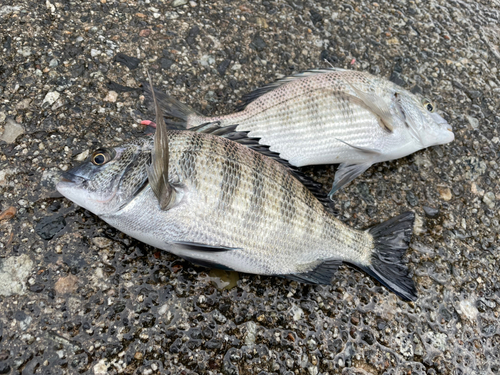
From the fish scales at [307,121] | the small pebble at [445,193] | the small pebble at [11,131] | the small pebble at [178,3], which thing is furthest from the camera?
the small pebble at [178,3]

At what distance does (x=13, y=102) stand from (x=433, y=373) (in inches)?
135

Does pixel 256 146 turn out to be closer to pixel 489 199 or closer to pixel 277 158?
pixel 277 158

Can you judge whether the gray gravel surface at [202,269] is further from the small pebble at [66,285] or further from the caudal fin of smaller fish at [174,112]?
the caudal fin of smaller fish at [174,112]

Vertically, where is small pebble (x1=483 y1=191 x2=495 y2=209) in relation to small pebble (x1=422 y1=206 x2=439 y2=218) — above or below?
above

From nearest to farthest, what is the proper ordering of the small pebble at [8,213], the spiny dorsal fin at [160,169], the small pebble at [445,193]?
the spiny dorsal fin at [160,169] < the small pebble at [8,213] < the small pebble at [445,193]

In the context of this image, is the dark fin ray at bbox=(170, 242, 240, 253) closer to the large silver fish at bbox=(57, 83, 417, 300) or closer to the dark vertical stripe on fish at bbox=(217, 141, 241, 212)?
the large silver fish at bbox=(57, 83, 417, 300)

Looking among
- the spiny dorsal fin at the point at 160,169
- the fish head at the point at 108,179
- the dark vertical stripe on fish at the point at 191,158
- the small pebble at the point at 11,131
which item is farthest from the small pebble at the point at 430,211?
the small pebble at the point at 11,131

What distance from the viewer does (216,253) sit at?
2.12 meters

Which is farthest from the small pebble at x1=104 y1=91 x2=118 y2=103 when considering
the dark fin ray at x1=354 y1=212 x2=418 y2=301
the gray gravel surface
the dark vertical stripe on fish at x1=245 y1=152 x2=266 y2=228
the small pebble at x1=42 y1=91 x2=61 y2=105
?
the dark fin ray at x1=354 y1=212 x2=418 y2=301

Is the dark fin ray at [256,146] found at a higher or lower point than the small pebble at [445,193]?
higher

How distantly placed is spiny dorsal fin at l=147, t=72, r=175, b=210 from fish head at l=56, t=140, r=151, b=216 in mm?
158

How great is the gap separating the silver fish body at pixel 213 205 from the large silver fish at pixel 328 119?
1.31 feet

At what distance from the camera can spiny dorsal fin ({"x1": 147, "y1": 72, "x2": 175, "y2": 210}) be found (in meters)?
1.78

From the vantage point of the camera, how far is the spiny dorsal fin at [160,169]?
5.83ft
